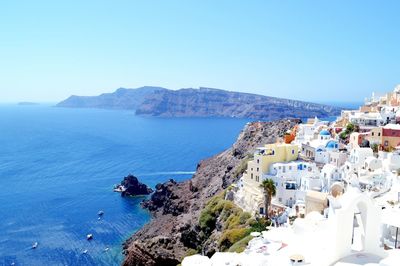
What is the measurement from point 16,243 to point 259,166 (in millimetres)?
44608

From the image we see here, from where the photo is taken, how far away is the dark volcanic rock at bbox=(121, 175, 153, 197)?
9594 cm

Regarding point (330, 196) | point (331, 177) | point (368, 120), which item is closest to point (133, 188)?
point (368, 120)

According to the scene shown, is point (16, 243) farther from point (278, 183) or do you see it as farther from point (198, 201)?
point (278, 183)

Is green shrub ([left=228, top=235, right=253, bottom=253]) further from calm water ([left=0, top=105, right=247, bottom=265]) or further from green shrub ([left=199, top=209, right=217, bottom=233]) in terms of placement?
calm water ([left=0, top=105, right=247, bottom=265])

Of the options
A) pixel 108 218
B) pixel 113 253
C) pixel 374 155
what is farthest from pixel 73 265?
pixel 374 155

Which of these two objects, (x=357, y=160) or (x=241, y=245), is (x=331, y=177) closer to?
(x=357, y=160)

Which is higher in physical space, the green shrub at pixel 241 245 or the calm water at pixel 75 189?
the green shrub at pixel 241 245

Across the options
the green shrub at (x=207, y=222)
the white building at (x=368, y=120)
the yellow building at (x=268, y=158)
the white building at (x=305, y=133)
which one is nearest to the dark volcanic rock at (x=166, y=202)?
the green shrub at (x=207, y=222)

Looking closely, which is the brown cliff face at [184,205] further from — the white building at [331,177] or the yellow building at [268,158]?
the white building at [331,177]

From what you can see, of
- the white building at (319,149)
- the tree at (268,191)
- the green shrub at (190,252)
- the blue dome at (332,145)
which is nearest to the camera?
the tree at (268,191)

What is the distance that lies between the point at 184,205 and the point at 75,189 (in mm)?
35579

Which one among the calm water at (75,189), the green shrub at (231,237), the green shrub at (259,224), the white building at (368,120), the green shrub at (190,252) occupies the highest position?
the white building at (368,120)

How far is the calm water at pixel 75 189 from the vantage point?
65.8 metres

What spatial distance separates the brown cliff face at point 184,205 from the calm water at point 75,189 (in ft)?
16.7
